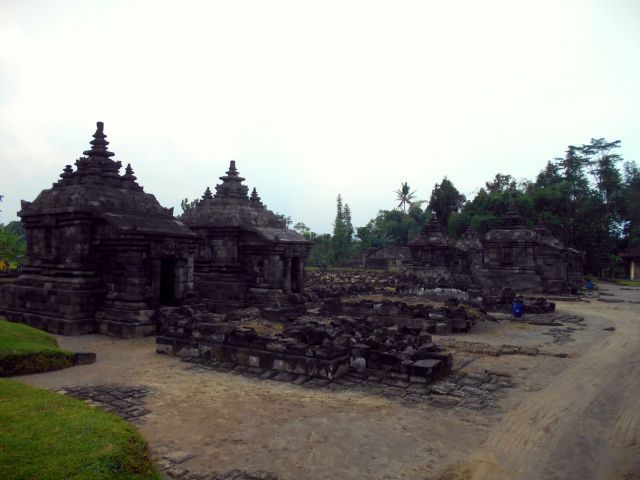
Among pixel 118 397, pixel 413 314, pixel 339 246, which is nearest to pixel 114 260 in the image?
pixel 118 397

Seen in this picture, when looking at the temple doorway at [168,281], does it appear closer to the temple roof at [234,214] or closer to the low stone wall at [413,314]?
the temple roof at [234,214]

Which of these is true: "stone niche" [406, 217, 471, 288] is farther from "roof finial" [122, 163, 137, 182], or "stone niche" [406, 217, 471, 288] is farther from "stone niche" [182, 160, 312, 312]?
"roof finial" [122, 163, 137, 182]

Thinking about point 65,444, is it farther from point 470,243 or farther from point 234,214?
point 470,243

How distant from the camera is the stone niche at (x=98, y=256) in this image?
43.8 feet

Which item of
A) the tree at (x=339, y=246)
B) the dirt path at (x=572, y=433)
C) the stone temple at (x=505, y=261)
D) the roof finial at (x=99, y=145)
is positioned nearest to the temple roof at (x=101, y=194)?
the roof finial at (x=99, y=145)

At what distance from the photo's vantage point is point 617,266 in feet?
160

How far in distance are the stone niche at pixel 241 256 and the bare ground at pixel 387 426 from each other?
7.58 m

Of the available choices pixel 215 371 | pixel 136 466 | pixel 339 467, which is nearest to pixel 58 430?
pixel 136 466

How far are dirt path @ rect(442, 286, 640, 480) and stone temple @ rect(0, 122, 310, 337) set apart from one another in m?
10.2

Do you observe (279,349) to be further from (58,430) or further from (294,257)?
(294,257)

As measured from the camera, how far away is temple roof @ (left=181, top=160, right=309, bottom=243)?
1817 centimetres

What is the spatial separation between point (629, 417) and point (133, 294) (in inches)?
481

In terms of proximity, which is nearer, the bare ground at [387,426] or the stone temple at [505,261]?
the bare ground at [387,426]

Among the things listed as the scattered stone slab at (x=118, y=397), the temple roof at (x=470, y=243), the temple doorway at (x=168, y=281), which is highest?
the temple roof at (x=470, y=243)
